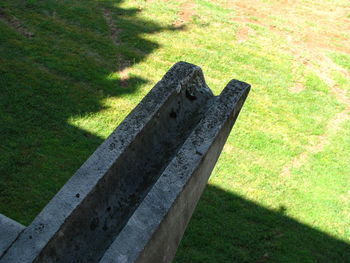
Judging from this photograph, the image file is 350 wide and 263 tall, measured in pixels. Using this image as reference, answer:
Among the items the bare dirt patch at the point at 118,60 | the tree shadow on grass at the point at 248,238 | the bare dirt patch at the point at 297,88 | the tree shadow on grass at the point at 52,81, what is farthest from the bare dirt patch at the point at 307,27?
the tree shadow on grass at the point at 248,238

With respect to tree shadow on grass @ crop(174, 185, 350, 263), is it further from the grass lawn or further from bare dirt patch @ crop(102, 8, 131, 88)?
bare dirt patch @ crop(102, 8, 131, 88)

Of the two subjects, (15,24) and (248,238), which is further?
(15,24)

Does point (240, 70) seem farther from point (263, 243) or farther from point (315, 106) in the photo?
point (263, 243)

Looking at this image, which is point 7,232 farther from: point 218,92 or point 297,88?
point 297,88

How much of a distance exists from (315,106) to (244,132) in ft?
5.02

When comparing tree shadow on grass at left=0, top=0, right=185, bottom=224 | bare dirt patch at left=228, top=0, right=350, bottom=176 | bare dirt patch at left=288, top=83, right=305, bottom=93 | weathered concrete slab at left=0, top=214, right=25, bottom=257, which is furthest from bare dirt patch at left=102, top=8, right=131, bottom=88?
weathered concrete slab at left=0, top=214, right=25, bottom=257

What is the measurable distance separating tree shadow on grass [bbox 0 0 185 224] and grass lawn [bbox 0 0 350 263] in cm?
2

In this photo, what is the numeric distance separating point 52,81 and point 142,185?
172 inches

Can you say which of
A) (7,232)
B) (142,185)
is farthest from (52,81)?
(7,232)

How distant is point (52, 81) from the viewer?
648 cm

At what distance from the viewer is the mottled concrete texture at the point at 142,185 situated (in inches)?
80.7

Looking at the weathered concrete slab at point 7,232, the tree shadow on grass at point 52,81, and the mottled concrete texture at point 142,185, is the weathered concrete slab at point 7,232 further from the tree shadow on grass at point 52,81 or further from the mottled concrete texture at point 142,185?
the tree shadow on grass at point 52,81

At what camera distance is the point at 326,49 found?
8719 millimetres

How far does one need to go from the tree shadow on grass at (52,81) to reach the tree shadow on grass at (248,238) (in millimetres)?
1578
